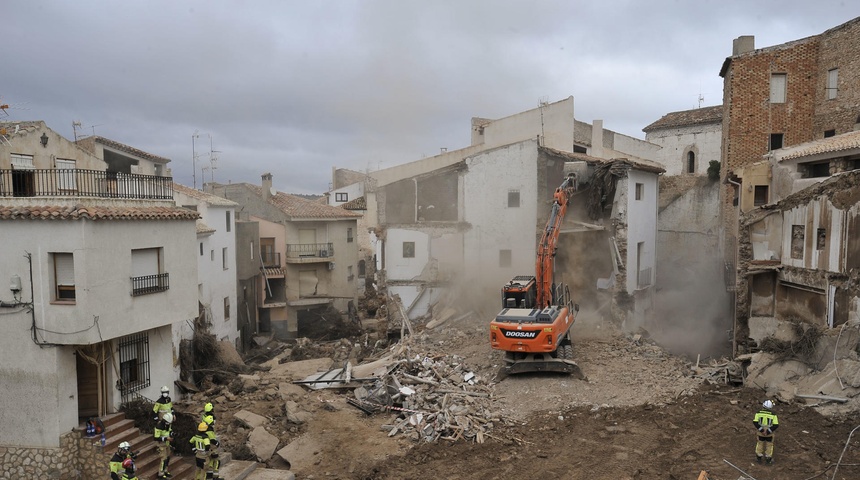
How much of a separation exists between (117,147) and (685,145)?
3428 centimetres

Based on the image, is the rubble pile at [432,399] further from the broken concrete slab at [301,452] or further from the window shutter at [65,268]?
the window shutter at [65,268]

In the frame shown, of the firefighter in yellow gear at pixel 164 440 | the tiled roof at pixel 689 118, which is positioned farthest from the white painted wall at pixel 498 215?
the tiled roof at pixel 689 118

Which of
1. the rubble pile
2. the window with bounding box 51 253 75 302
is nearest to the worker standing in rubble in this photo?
the rubble pile

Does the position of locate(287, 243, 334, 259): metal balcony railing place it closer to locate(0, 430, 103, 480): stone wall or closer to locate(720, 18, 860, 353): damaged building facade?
locate(720, 18, 860, 353): damaged building facade

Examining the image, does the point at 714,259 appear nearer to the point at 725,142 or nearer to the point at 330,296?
the point at 725,142

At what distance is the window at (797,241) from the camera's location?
1778cm

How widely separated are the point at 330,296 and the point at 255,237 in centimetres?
588

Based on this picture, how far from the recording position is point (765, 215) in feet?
64.1

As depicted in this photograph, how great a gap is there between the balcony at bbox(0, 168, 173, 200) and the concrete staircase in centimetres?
569

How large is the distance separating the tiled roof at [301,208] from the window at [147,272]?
19875mm

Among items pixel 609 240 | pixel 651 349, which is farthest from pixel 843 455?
pixel 609 240

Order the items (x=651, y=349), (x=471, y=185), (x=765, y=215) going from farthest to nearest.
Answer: (x=471, y=185)
(x=651, y=349)
(x=765, y=215)

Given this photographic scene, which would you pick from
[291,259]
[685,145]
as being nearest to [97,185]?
[291,259]

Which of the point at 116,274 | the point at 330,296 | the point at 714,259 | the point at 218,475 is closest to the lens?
the point at 218,475
